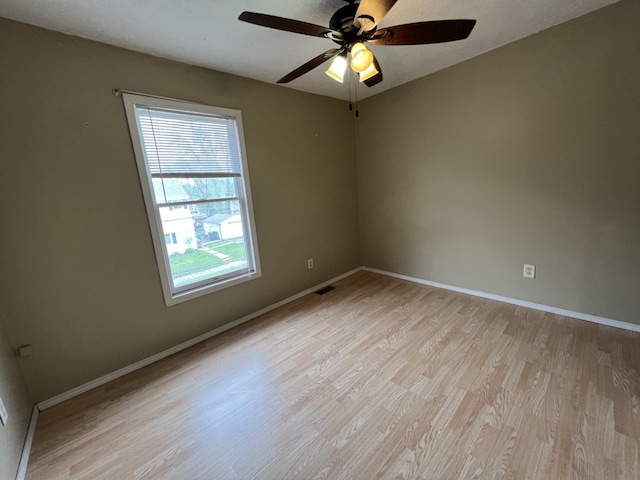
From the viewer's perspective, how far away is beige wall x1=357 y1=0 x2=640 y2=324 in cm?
191

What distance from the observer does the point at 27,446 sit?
4.68 ft

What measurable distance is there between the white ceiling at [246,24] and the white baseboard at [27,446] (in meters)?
2.39

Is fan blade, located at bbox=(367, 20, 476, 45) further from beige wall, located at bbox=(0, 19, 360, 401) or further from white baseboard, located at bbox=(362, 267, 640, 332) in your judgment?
white baseboard, located at bbox=(362, 267, 640, 332)

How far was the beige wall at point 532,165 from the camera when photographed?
1906 millimetres

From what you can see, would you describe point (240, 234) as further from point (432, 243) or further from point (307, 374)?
point (432, 243)

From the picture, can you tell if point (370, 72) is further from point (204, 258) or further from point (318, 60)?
point (204, 258)

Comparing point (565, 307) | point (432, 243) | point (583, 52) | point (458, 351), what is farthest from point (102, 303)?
point (583, 52)

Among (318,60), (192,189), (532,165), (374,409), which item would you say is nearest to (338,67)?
(318,60)

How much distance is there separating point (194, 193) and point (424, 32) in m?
2.02

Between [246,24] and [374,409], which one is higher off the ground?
[246,24]

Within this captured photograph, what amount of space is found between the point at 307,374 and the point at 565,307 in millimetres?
2379

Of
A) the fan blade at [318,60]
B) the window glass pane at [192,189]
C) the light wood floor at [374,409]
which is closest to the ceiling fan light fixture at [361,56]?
the fan blade at [318,60]

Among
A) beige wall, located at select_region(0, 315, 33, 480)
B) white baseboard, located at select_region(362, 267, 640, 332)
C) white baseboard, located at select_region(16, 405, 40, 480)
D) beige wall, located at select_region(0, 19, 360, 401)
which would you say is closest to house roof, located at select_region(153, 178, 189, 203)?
beige wall, located at select_region(0, 19, 360, 401)

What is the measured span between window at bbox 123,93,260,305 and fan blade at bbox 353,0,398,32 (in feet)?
4.91
